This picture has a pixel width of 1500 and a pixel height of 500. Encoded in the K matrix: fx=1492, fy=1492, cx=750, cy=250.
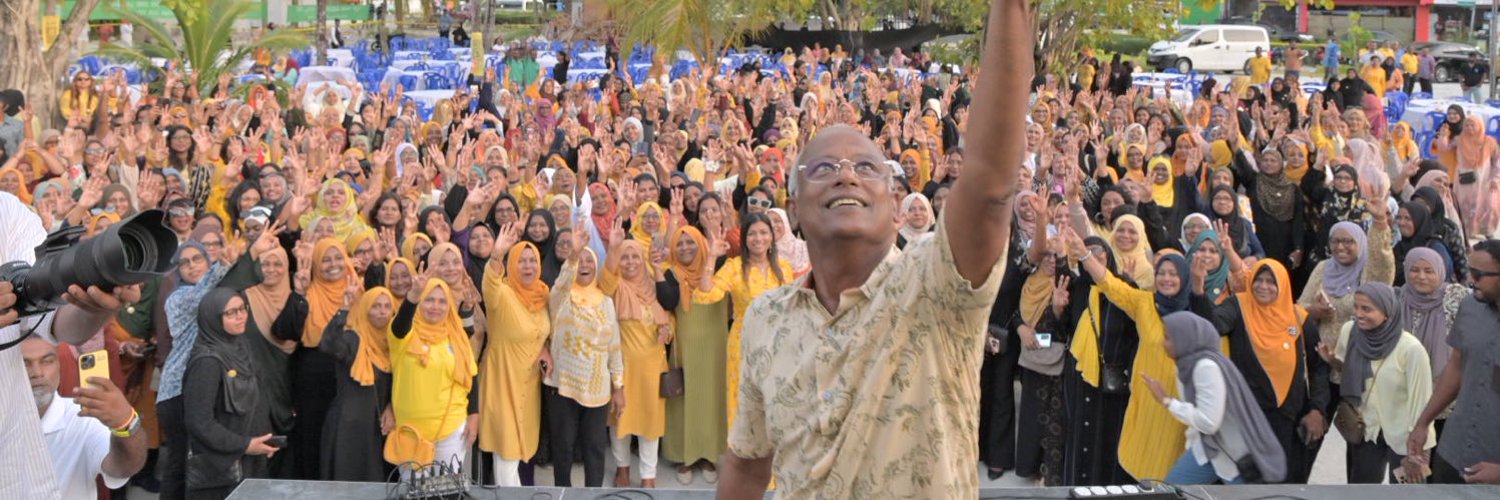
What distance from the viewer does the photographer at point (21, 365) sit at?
2.82 metres

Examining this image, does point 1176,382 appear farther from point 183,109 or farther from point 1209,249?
point 183,109

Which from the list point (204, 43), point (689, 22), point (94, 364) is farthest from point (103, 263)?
point (689, 22)

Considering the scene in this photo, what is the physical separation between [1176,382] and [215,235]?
3928 mm

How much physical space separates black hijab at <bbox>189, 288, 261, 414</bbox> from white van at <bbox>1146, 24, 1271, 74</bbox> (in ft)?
Answer: 91.8

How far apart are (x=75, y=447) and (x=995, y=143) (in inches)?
132

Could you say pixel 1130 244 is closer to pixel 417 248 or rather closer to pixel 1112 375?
pixel 1112 375

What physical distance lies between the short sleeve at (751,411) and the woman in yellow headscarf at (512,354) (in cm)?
410

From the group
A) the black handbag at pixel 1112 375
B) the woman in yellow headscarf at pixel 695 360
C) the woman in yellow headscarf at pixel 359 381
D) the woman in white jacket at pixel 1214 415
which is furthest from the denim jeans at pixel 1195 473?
the woman in yellow headscarf at pixel 359 381

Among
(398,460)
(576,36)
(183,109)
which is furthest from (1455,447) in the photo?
(576,36)

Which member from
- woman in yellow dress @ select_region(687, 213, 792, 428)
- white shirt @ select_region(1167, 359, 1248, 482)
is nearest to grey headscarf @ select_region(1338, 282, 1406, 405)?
white shirt @ select_region(1167, 359, 1248, 482)

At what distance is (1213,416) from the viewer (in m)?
5.09

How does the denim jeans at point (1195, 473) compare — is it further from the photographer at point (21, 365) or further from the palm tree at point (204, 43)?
the palm tree at point (204, 43)

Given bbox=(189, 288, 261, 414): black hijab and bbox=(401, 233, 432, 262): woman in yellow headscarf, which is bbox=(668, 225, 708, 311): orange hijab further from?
bbox=(189, 288, 261, 414): black hijab

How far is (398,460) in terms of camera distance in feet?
18.6
